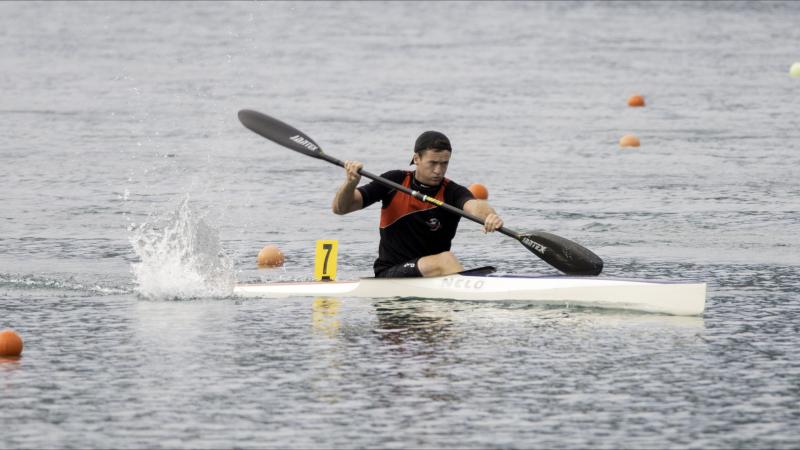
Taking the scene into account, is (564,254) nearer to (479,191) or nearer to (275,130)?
(275,130)

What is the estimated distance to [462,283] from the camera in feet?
38.5

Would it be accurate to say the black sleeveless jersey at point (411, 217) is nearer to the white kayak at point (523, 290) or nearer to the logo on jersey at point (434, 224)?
the logo on jersey at point (434, 224)

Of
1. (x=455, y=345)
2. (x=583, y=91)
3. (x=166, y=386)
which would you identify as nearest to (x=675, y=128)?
(x=583, y=91)

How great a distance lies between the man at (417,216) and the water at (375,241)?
14.9 inches

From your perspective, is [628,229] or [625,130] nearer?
[628,229]

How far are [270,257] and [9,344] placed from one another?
13.3 ft

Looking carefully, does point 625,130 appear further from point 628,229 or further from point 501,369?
point 501,369

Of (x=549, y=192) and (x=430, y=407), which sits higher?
(x=549, y=192)

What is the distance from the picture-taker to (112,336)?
34.1 feet

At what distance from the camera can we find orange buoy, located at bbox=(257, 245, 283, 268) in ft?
44.4

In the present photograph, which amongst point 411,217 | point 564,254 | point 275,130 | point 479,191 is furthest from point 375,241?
point 564,254

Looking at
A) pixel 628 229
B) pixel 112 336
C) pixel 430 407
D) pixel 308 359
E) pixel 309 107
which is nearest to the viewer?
pixel 430 407

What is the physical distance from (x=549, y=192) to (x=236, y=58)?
15.8m

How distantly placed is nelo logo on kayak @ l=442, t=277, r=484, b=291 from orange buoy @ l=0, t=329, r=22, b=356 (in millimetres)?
3256
